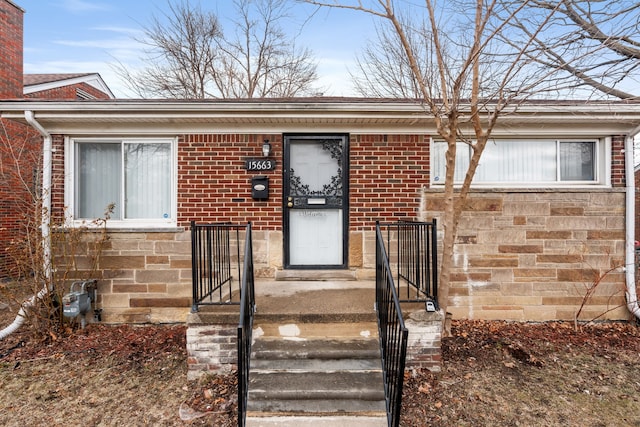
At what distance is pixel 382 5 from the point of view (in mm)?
3408

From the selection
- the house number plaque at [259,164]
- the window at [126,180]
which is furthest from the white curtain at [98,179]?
the house number plaque at [259,164]

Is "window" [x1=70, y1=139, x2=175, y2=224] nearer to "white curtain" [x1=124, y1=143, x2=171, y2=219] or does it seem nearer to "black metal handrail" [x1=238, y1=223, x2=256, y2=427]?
"white curtain" [x1=124, y1=143, x2=171, y2=219]

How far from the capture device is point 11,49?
24.5 feet

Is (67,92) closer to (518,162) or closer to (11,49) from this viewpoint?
(11,49)

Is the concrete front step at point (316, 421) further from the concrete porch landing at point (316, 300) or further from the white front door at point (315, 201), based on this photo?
the white front door at point (315, 201)

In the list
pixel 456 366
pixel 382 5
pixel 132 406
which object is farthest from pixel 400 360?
pixel 382 5

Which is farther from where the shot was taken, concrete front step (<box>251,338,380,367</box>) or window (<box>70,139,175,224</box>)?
window (<box>70,139,175,224</box>)

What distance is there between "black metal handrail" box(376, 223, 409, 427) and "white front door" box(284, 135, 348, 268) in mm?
1245

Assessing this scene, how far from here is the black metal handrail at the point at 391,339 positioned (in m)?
2.24

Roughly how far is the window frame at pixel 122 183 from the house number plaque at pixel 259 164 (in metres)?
0.96

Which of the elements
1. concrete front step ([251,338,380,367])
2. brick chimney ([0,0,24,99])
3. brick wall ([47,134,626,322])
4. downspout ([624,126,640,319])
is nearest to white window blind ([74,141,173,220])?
brick wall ([47,134,626,322])

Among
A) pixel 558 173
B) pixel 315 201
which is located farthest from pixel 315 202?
pixel 558 173

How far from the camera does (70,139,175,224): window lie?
4387 millimetres

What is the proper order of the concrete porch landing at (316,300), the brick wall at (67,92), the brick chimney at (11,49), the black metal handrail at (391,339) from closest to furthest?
the black metal handrail at (391,339) → the concrete porch landing at (316,300) → the brick chimney at (11,49) → the brick wall at (67,92)
